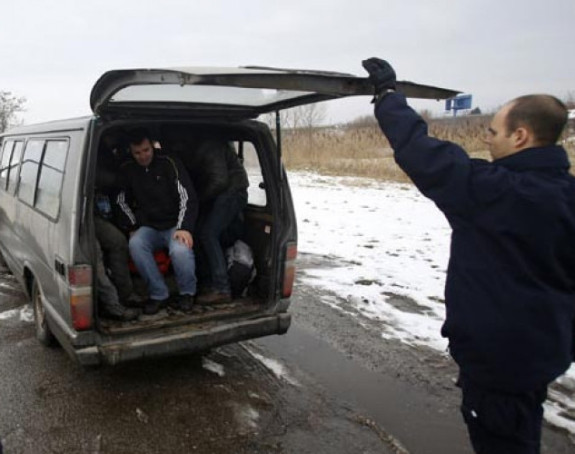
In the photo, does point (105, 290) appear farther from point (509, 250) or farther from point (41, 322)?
point (509, 250)

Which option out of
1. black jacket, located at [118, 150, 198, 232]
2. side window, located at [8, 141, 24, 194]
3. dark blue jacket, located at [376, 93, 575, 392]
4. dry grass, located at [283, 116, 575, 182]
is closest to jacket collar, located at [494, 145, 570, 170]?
dark blue jacket, located at [376, 93, 575, 392]

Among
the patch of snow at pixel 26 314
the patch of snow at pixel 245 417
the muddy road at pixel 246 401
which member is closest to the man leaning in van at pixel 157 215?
the muddy road at pixel 246 401

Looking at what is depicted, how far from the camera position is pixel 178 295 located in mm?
4125

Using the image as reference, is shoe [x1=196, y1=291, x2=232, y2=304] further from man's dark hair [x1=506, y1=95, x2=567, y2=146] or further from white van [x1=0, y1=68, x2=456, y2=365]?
man's dark hair [x1=506, y1=95, x2=567, y2=146]

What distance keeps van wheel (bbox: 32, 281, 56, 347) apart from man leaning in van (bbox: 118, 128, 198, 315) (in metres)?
0.90

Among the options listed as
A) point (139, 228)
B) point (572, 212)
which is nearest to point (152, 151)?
point (139, 228)

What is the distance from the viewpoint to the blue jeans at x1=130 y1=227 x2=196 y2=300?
12.6ft

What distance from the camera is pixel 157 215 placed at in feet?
13.3

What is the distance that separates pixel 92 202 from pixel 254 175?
150 cm

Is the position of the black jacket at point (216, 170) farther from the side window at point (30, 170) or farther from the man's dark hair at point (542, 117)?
the man's dark hair at point (542, 117)

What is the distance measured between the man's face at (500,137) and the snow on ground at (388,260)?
2.17 meters

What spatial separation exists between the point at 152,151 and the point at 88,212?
1060 mm

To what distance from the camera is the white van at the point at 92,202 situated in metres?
2.62

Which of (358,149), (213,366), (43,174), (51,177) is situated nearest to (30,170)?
(43,174)
